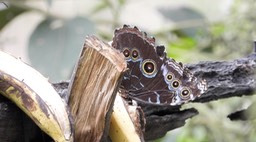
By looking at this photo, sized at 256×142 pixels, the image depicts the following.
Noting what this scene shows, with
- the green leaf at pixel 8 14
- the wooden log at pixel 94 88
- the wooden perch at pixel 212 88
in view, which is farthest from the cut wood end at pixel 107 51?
the green leaf at pixel 8 14

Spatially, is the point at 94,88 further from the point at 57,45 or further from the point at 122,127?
the point at 57,45

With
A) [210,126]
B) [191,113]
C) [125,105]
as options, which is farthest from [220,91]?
[210,126]

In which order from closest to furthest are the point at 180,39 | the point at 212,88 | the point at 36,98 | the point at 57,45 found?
the point at 36,98 → the point at 212,88 → the point at 57,45 → the point at 180,39

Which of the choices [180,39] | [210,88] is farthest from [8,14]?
[210,88]

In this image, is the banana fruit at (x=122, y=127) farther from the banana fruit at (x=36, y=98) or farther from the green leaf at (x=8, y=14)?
the green leaf at (x=8, y=14)

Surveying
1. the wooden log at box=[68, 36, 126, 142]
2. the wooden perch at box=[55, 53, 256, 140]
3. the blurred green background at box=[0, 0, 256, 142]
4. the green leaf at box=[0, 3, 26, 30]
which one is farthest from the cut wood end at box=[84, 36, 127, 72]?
the green leaf at box=[0, 3, 26, 30]
